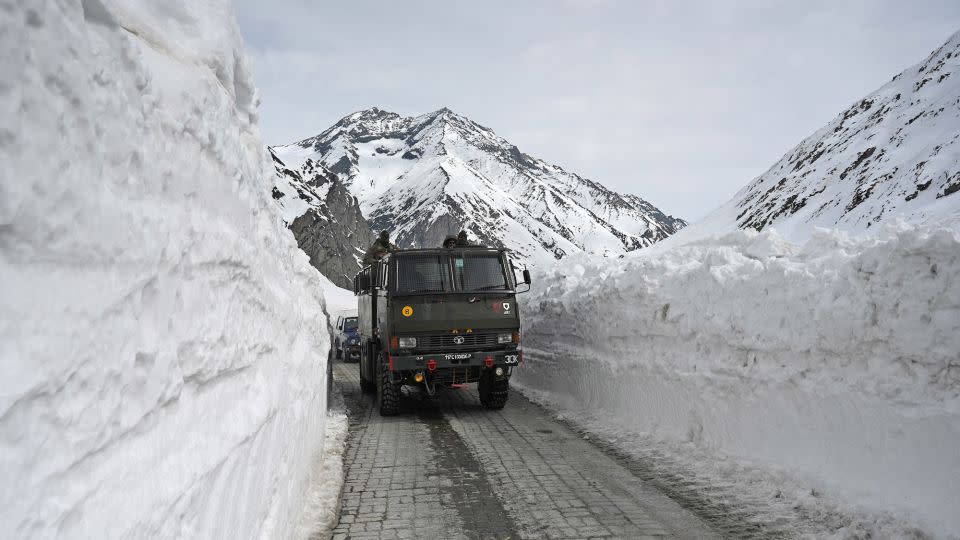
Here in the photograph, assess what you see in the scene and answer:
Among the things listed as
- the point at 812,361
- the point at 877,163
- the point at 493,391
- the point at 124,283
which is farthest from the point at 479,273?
the point at 877,163

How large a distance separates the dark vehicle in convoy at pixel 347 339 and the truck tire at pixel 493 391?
13.2m

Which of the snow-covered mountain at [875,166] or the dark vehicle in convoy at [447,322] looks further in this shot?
the snow-covered mountain at [875,166]

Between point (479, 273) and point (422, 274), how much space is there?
38.2 inches

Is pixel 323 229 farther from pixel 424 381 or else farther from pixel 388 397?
pixel 424 381

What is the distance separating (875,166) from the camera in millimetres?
60344

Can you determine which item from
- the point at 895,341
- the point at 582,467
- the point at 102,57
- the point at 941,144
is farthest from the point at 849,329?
the point at 941,144

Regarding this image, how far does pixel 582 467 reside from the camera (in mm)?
6855

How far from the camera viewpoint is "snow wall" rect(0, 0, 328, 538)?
1250 mm

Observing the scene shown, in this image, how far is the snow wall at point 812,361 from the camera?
4590 mm

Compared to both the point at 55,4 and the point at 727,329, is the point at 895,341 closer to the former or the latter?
the point at 727,329

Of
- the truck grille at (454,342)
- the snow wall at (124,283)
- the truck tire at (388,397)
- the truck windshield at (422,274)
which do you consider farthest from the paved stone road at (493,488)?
the snow wall at (124,283)

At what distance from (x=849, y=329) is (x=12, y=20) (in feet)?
18.9

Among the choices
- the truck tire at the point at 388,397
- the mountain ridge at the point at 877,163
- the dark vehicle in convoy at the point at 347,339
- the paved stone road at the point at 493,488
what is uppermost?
the mountain ridge at the point at 877,163

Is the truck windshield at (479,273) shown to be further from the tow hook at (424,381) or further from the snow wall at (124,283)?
the snow wall at (124,283)
